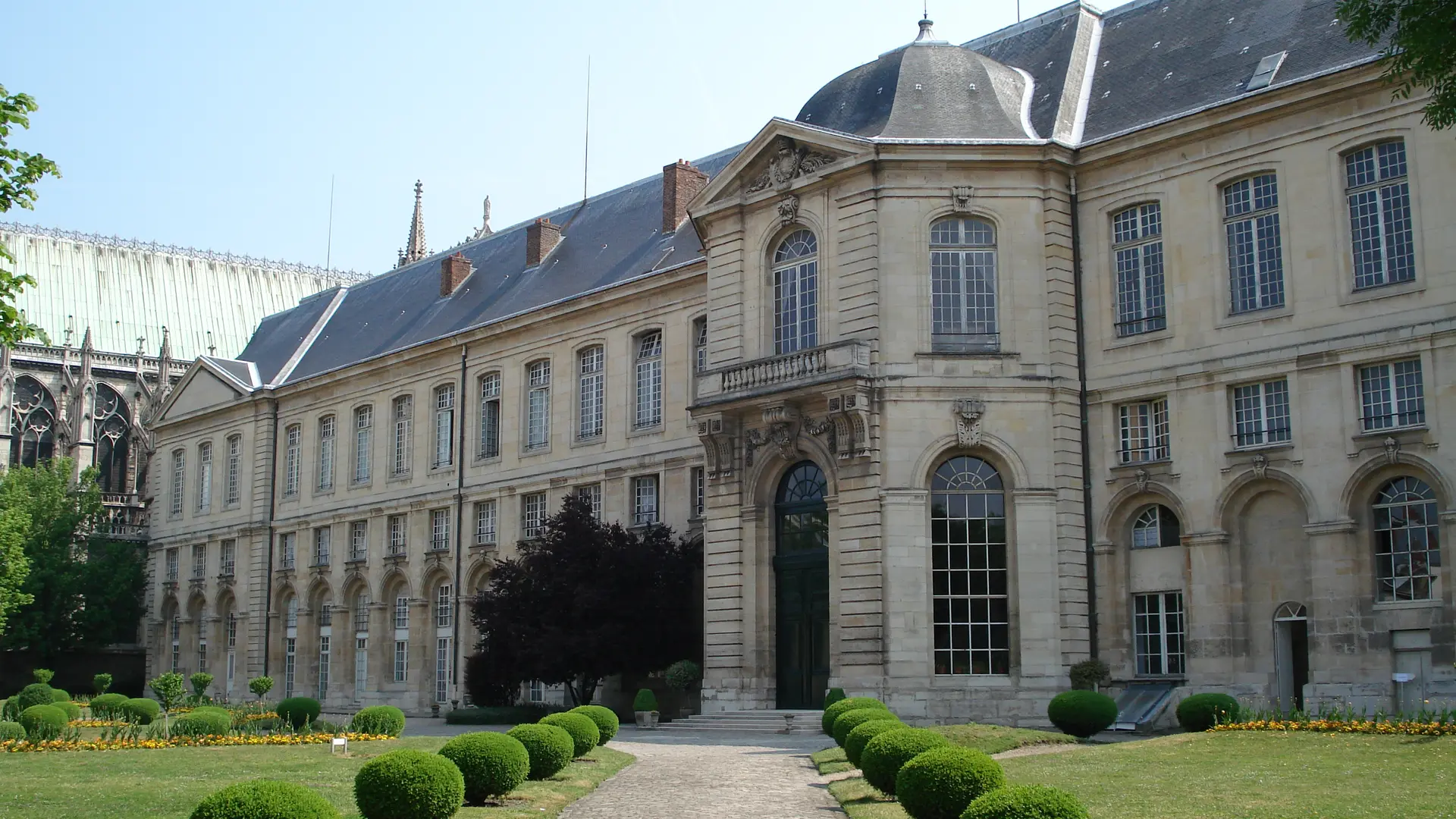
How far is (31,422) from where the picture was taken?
67.3m

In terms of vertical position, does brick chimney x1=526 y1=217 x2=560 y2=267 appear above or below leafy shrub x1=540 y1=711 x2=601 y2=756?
above

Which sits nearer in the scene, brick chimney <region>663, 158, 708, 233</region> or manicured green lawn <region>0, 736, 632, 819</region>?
manicured green lawn <region>0, 736, 632, 819</region>

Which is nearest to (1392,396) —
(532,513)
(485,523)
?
(532,513)

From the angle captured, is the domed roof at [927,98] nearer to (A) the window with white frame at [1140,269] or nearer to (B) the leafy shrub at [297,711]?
(A) the window with white frame at [1140,269]

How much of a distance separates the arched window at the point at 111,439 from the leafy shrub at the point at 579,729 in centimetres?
5352

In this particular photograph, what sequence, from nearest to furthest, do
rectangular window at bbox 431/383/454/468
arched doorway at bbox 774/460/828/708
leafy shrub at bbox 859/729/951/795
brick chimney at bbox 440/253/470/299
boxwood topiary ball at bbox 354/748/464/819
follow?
1. boxwood topiary ball at bbox 354/748/464/819
2. leafy shrub at bbox 859/729/951/795
3. arched doorway at bbox 774/460/828/708
4. rectangular window at bbox 431/383/454/468
5. brick chimney at bbox 440/253/470/299

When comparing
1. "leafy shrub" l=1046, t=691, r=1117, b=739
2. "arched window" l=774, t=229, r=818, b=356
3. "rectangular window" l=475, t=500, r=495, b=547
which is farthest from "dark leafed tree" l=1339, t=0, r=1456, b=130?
"rectangular window" l=475, t=500, r=495, b=547

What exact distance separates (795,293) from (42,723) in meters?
14.8

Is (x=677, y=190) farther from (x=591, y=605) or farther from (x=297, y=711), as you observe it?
(x=297, y=711)

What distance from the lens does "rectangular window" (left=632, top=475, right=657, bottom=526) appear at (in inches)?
1451

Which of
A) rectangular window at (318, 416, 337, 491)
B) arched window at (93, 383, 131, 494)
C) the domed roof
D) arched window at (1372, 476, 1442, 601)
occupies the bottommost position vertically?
arched window at (1372, 476, 1442, 601)

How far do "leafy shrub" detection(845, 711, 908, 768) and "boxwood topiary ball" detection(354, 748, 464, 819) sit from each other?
508cm

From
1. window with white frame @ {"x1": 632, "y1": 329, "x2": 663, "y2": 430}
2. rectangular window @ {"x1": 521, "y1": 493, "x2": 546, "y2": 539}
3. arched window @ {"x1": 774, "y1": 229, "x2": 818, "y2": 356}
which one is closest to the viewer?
arched window @ {"x1": 774, "y1": 229, "x2": 818, "y2": 356}

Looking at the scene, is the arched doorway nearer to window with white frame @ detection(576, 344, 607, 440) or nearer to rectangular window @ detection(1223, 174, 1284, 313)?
rectangular window @ detection(1223, 174, 1284, 313)
